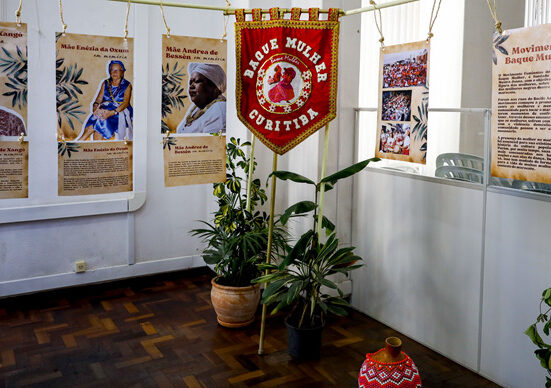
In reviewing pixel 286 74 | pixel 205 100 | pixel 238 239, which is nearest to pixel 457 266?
pixel 238 239

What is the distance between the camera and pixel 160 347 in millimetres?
3631

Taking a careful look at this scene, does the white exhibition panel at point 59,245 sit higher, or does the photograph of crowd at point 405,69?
the photograph of crowd at point 405,69

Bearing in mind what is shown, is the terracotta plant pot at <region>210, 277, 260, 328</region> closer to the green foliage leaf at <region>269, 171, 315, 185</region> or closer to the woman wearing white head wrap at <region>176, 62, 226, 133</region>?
the green foliage leaf at <region>269, 171, 315, 185</region>

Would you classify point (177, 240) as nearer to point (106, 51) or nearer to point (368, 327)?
point (368, 327)

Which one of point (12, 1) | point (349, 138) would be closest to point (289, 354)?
point (349, 138)

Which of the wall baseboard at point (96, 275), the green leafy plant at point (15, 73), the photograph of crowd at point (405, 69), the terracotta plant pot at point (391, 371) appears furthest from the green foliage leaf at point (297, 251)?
the wall baseboard at point (96, 275)

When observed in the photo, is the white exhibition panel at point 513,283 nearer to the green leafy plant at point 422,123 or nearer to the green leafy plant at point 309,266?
the green leafy plant at point 422,123

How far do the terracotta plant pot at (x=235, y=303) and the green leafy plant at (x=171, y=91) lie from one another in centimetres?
118

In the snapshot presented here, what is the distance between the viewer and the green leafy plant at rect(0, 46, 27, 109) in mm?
2943

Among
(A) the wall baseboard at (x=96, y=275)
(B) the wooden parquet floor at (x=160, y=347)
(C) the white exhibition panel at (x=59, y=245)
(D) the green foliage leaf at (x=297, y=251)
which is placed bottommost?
(B) the wooden parquet floor at (x=160, y=347)

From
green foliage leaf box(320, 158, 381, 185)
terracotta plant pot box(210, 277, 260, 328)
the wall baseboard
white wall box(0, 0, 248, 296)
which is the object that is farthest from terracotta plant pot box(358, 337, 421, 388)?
the wall baseboard

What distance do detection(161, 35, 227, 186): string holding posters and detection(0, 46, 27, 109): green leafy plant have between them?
0.72m

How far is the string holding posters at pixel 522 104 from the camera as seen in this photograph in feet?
7.93

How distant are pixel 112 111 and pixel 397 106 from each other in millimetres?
1585
